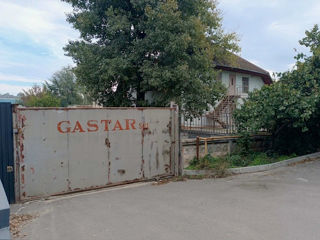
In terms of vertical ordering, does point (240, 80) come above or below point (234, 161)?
above

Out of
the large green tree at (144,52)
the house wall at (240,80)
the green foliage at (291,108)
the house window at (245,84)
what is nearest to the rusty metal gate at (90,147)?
the green foliage at (291,108)

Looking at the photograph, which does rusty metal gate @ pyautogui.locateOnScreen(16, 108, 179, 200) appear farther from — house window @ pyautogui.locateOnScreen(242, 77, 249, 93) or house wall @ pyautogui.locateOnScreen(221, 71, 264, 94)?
house window @ pyautogui.locateOnScreen(242, 77, 249, 93)

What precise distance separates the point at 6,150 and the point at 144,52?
7.13 metres

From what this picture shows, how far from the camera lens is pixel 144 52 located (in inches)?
421

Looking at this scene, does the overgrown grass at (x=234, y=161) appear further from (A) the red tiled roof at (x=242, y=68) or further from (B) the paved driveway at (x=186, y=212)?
(A) the red tiled roof at (x=242, y=68)

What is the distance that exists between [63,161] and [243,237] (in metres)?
4.10

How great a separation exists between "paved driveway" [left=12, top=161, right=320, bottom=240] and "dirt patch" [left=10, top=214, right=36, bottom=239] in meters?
0.11

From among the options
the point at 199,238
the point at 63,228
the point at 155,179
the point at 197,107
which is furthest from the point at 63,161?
the point at 197,107

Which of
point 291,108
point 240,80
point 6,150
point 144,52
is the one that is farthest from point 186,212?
point 240,80

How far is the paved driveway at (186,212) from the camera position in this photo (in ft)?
12.4

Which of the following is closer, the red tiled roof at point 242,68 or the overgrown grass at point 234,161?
the overgrown grass at point 234,161

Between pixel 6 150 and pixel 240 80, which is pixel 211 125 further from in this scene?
pixel 240 80

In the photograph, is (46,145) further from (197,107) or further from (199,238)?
(197,107)

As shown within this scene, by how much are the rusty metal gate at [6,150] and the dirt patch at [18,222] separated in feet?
2.78
